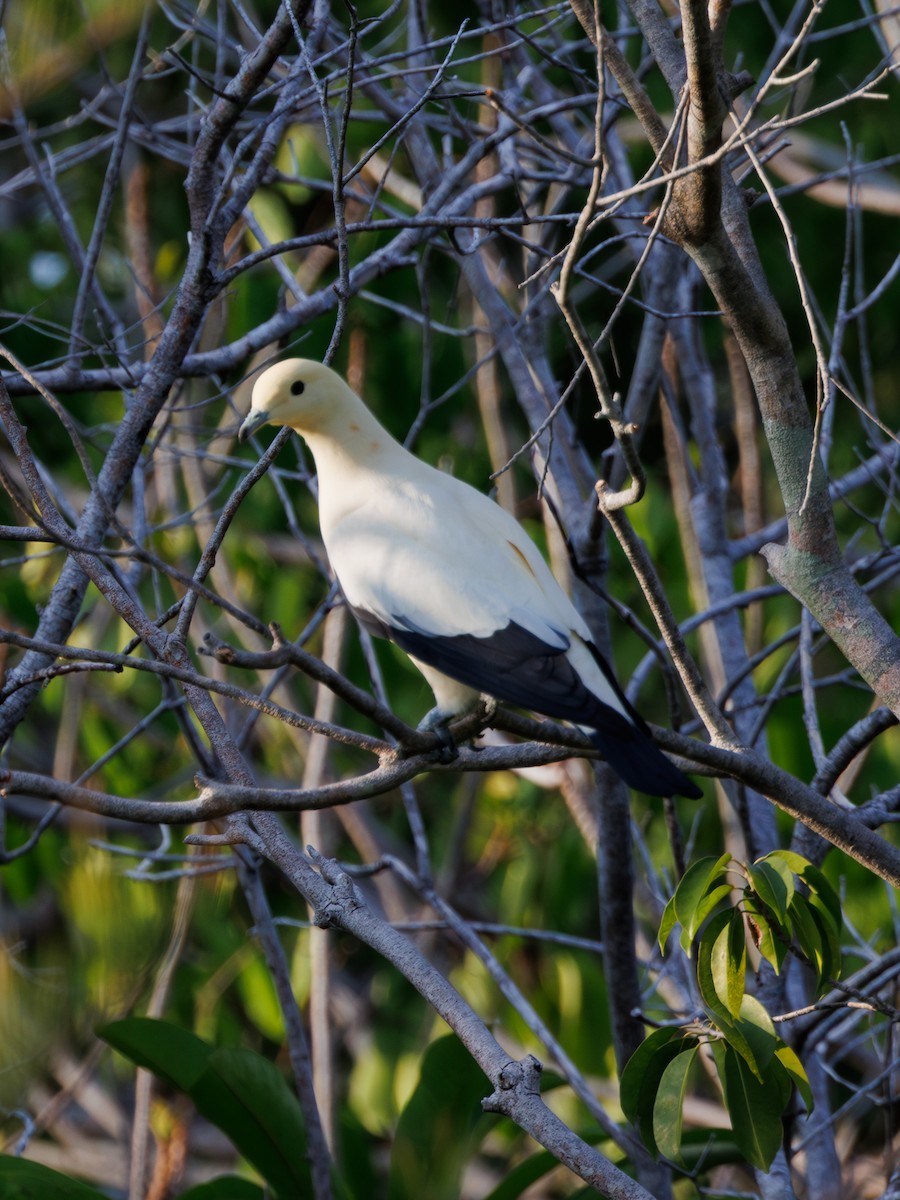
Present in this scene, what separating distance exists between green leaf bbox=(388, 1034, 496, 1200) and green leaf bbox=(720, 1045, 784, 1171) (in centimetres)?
144

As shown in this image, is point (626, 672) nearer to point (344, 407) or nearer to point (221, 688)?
point (344, 407)

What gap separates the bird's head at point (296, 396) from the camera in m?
2.79

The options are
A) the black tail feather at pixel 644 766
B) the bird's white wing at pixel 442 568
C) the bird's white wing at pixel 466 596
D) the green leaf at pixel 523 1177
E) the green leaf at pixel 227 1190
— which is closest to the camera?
the black tail feather at pixel 644 766

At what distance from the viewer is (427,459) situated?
18.9 feet

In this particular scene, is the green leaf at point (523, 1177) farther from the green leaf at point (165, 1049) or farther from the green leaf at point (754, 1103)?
the green leaf at point (754, 1103)

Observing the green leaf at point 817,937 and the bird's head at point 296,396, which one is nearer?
the green leaf at point 817,937

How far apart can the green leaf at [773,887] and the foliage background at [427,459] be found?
2.44 feet

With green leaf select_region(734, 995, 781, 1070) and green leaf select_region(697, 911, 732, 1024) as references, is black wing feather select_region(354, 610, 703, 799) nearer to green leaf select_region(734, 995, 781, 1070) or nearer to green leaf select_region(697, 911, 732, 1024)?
green leaf select_region(697, 911, 732, 1024)

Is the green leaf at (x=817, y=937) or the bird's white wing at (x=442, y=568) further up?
the bird's white wing at (x=442, y=568)

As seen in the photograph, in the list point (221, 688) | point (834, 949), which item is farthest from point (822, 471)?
point (221, 688)

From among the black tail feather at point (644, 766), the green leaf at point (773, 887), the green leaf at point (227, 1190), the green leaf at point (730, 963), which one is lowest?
the green leaf at point (227, 1190)

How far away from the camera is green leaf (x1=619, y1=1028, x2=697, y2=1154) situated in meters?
2.15

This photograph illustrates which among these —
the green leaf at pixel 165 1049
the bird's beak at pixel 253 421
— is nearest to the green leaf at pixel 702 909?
the bird's beak at pixel 253 421

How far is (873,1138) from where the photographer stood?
20.2 ft
